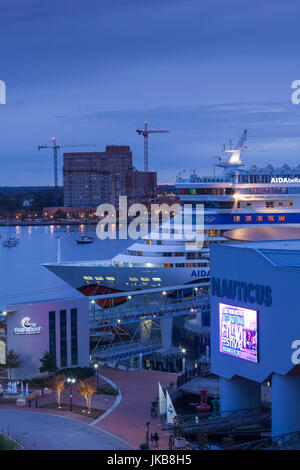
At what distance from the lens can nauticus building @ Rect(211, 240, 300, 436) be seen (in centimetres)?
1478

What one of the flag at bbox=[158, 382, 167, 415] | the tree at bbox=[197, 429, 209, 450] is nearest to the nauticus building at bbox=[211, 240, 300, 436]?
the flag at bbox=[158, 382, 167, 415]

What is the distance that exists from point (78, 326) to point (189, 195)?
15751 millimetres

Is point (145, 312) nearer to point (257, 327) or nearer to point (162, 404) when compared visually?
point (162, 404)

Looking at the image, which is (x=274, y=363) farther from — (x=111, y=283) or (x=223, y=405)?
(x=111, y=283)

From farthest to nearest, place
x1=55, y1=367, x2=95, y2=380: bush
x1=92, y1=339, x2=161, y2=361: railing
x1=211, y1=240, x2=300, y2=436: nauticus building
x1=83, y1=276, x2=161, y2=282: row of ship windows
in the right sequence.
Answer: x1=83, y1=276, x2=161, y2=282: row of ship windows
x1=92, y1=339, x2=161, y2=361: railing
x1=55, y1=367, x2=95, y2=380: bush
x1=211, y1=240, x2=300, y2=436: nauticus building

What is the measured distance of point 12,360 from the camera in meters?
20.9

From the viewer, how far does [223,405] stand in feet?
55.9

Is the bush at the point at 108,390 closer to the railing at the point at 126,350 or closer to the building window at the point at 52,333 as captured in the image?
the building window at the point at 52,333

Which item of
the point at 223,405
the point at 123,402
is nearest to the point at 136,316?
the point at 123,402

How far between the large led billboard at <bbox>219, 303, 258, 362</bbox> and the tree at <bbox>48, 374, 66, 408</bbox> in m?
4.42

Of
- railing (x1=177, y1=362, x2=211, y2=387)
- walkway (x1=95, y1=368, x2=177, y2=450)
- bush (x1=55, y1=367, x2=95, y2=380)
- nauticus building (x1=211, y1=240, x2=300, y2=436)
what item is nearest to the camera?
nauticus building (x1=211, y1=240, x2=300, y2=436)

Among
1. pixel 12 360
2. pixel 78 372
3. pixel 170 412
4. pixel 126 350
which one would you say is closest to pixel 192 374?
pixel 78 372

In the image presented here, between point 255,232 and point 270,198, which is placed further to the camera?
point 270,198

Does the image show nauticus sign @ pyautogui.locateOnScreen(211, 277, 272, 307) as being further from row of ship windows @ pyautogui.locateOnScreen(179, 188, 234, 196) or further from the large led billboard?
row of ship windows @ pyautogui.locateOnScreen(179, 188, 234, 196)
